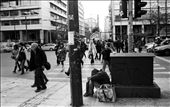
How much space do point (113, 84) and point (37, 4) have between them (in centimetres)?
5429

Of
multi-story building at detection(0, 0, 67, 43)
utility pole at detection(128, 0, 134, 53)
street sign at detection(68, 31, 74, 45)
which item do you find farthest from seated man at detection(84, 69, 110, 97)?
multi-story building at detection(0, 0, 67, 43)

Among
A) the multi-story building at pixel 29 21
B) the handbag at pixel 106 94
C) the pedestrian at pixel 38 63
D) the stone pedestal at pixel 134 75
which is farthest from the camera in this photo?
the multi-story building at pixel 29 21

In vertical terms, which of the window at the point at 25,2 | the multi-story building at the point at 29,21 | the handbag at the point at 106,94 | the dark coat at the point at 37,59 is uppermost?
the window at the point at 25,2

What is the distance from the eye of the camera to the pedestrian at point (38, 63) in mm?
7648

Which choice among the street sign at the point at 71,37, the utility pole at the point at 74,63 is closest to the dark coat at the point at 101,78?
the utility pole at the point at 74,63

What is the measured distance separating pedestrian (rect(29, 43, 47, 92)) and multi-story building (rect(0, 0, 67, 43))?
49.4 metres

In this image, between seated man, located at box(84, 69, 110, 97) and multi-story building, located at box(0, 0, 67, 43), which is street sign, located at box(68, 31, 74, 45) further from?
multi-story building, located at box(0, 0, 67, 43)

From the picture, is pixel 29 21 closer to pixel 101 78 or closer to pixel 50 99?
pixel 50 99

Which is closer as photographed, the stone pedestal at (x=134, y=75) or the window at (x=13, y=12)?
the stone pedestal at (x=134, y=75)

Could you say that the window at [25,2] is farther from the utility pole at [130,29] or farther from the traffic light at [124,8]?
the utility pole at [130,29]

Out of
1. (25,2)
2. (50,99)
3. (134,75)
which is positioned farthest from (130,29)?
(25,2)

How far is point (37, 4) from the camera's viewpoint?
5675cm

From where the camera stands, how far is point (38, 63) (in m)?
7.66

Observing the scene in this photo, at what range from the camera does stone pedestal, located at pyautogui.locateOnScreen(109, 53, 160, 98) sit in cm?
579
